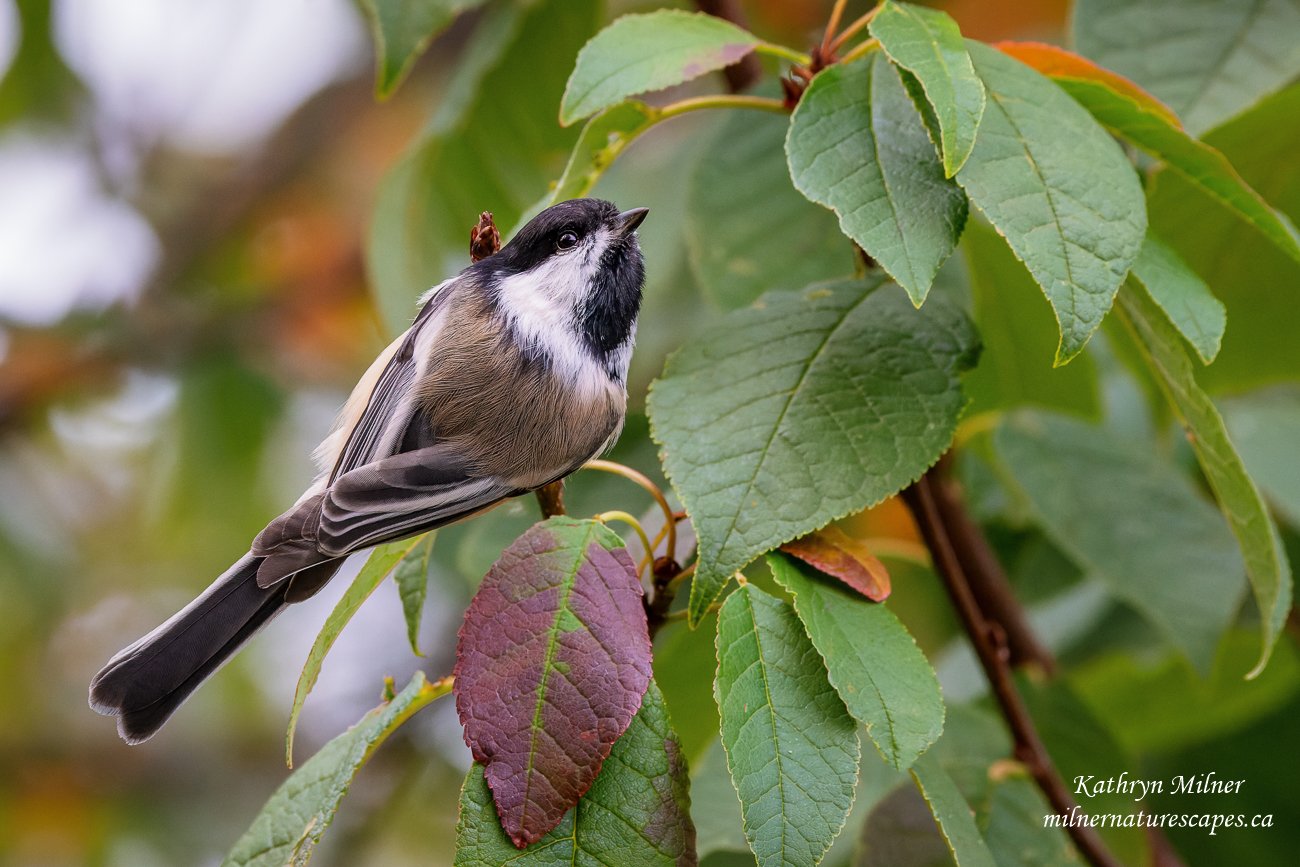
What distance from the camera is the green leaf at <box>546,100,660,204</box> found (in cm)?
115

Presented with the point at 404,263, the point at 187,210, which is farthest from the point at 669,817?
the point at 187,210

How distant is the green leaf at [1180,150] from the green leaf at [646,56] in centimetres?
34

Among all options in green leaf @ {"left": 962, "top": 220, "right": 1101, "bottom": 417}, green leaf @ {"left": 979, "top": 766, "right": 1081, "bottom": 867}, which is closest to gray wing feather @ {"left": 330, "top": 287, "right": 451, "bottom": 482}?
green leaf @ {"left": 979, "top": 766, "right": 1081, "bottom": 867}

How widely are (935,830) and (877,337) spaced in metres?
0.65

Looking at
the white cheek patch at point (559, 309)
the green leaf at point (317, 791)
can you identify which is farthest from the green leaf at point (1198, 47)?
the green leaf at point (317, 791)

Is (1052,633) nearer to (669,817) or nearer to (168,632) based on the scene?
(669,817)

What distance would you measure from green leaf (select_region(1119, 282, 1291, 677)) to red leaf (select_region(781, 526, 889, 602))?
35 cm

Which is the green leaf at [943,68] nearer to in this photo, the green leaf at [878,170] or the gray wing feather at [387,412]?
the green leaf at [878,170]

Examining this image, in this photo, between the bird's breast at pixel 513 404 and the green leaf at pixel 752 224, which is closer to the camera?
the bird's breast at pixel 513 404

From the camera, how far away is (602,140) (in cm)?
119

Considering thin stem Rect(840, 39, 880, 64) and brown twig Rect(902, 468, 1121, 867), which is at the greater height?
thin stem Rect(840, 39, 880, 64)

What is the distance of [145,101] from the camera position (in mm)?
3779

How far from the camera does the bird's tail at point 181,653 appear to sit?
96 cm

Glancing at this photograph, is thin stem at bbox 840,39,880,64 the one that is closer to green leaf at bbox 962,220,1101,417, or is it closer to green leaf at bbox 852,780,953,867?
green leaf at bbox 962,220,1101,417
